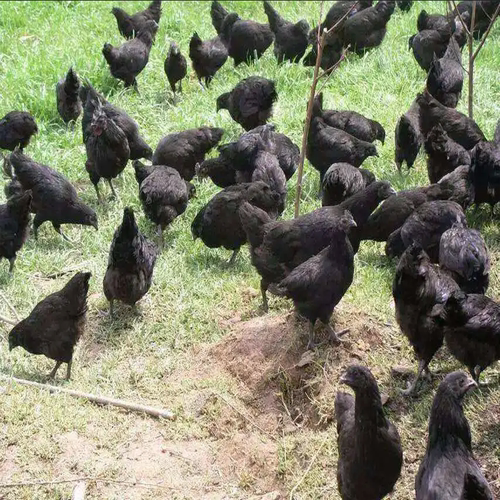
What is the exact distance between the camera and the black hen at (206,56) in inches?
461

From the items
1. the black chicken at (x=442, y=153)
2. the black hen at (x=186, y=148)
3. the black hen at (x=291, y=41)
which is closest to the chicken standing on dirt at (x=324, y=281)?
the black chicken at (x=442, y=153)

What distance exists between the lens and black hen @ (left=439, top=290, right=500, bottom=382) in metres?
5.82

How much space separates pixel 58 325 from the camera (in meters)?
6.77

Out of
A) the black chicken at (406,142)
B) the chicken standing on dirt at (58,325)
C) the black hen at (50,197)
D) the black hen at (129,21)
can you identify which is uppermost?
the black chicken at (406,142)

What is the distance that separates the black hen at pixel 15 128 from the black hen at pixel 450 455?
21.9ft

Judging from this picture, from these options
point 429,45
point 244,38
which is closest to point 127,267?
point 244,38

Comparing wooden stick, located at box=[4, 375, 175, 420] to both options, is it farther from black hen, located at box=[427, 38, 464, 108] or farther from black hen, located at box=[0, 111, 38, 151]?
black hen, located at box=[427, 38, 464, 108]

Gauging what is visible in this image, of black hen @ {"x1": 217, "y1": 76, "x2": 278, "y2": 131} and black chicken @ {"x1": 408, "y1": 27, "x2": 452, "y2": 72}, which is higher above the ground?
black chicken @ {"x1": 408, "y1": 27, "x2": 452, "y2": 72}

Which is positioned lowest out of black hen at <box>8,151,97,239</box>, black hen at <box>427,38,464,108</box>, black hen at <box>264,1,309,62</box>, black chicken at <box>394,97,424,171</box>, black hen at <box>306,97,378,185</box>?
black hen at <box>8,151,97,239</box>

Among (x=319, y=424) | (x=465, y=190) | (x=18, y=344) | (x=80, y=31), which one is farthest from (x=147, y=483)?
(x=80, y=31)

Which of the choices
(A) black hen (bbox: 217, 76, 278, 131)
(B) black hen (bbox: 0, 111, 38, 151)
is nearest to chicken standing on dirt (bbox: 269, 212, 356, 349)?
(A) black hen (bbox: 217, 76, 278, 131)

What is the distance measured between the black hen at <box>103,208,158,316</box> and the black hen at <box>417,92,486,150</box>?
3.90m

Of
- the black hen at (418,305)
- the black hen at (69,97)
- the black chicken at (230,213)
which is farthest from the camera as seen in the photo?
the black hen at (69,97)

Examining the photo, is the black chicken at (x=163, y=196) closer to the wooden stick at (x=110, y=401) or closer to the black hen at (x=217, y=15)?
the wooden stick at (x=110, y=401)
